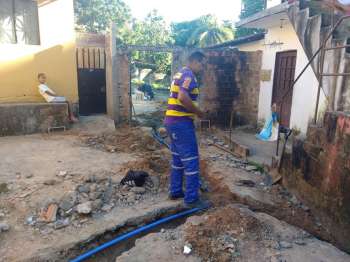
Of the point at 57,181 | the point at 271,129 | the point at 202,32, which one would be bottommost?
the point at 57,181

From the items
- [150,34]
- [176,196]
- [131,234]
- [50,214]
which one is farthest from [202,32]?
[131,234]

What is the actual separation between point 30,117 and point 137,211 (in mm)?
4982

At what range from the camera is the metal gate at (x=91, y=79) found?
9.17 meters

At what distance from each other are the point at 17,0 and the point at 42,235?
6.58 metres

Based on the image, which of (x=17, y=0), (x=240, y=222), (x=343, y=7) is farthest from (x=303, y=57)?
(x=17, y=0)

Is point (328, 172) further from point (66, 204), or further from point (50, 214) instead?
point (50, 214)

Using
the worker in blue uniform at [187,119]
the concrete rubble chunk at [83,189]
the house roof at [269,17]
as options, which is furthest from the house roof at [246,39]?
the concrete rubble chunk at [83,189]

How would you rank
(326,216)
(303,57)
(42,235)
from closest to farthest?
(42,235) < (326,216) < (303,57)

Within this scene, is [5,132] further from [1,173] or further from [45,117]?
[1,173]

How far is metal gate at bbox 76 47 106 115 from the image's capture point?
9.17 meters

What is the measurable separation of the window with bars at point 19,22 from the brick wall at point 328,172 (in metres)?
7.07

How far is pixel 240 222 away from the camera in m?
3.27

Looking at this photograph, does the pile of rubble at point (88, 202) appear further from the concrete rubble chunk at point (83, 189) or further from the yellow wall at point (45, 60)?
the yellow wall at point (45, 60)

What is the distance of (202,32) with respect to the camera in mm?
20234
